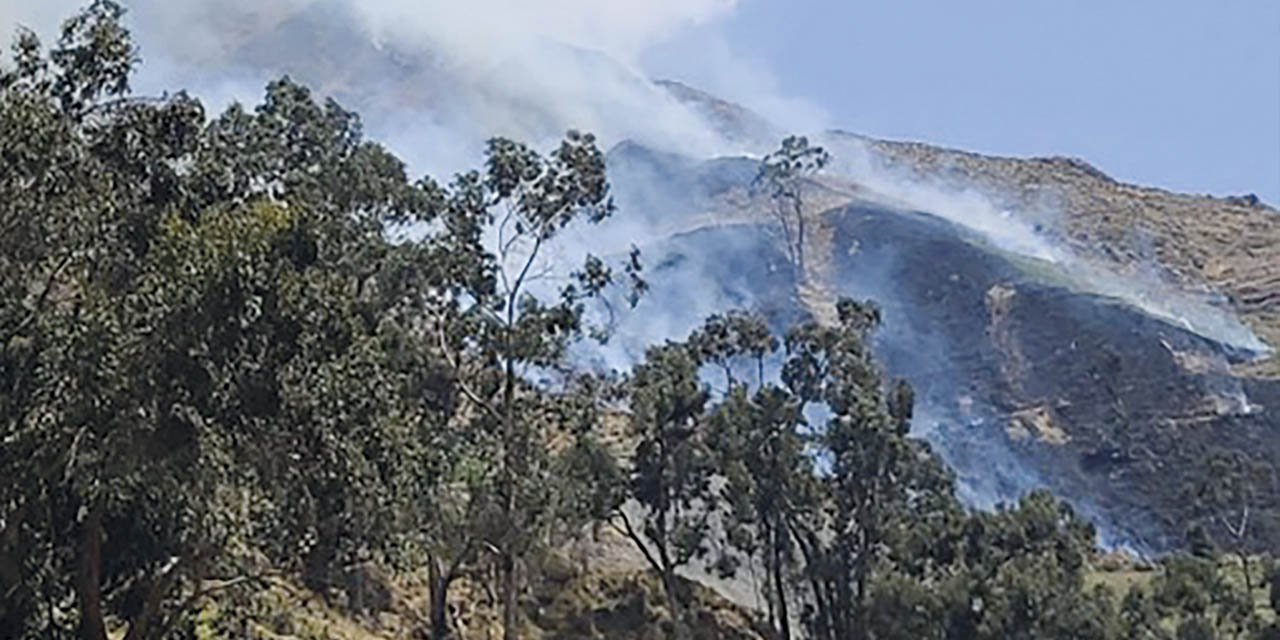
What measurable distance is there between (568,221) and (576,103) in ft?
498

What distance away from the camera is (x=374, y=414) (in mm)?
21312

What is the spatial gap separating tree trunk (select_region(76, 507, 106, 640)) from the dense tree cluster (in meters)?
0.07

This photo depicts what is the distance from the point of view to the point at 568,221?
3909 cm

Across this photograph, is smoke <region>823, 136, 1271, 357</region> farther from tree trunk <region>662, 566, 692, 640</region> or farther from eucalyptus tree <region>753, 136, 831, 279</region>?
tree trunk <region>662, 566, 692, 640</region>

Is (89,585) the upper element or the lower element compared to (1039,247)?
lower

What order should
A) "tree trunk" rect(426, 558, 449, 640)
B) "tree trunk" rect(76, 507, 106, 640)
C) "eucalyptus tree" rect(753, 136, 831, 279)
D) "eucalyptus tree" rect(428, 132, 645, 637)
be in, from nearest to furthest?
"tree trunk" rect(76, 507, 106, 640)
"eucalyptus tree" rect(428, 132, 645, 637)
"tree trunk" rect(426, 558, 449, 640)
"eucalyptus tree" rect(753, 136, 831, 279)

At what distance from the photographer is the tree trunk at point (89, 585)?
72.1 ft

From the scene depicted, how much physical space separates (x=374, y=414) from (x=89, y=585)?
510cm

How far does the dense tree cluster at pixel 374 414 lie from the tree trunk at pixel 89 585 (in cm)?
7

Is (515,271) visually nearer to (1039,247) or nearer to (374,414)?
(374,414)

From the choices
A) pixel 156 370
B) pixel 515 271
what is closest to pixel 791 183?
pixel 515 271

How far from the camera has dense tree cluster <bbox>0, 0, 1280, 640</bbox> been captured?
64.7 feet

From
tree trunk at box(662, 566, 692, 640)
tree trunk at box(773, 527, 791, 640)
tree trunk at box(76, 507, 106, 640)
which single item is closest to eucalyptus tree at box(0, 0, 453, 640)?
tree trunk at box(76, 507, 106, 640)

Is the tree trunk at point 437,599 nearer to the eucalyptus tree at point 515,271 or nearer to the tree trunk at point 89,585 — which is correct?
the eucalyptus tree at point 515,271
